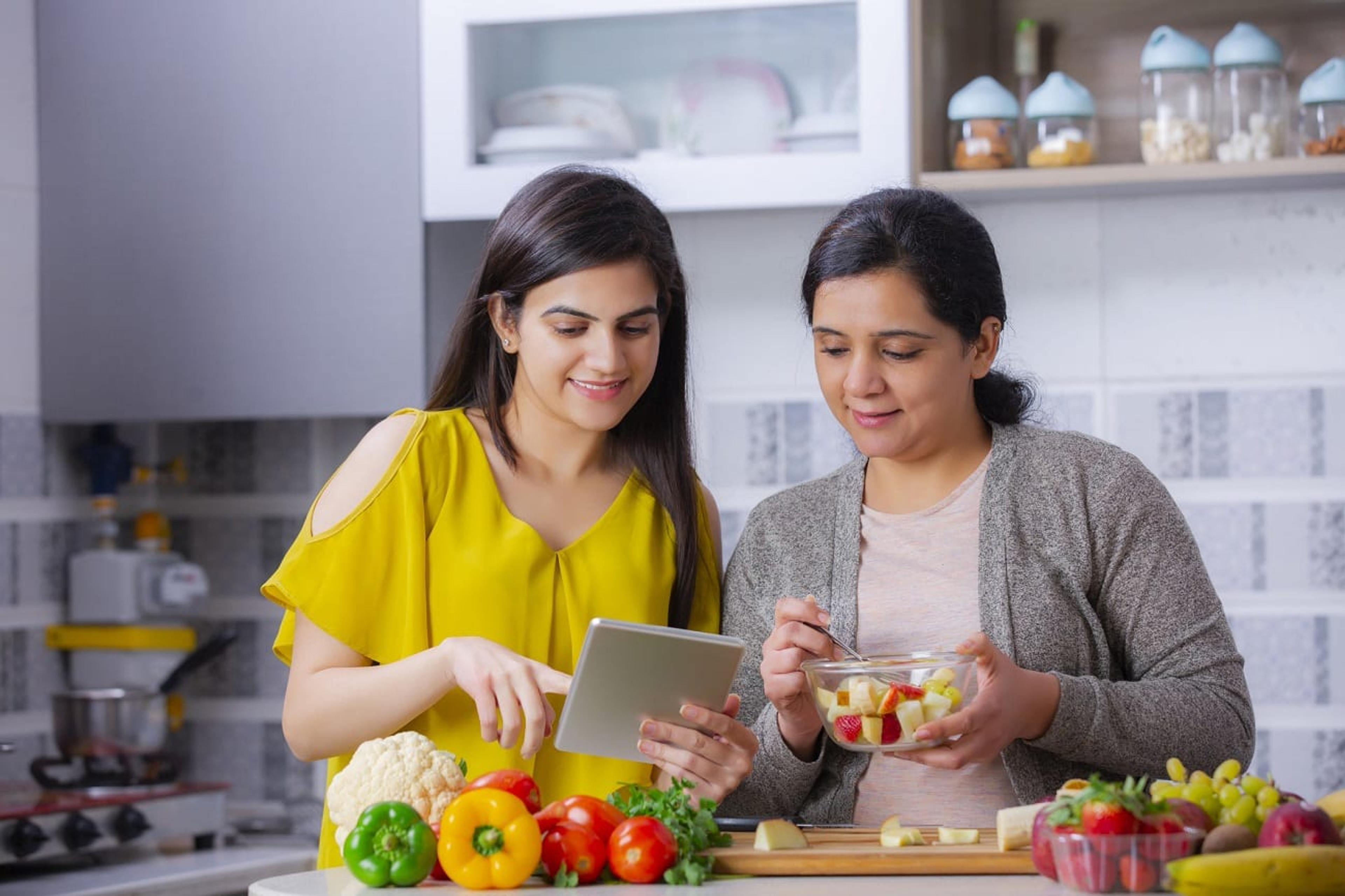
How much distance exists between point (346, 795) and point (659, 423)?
0.65 meters

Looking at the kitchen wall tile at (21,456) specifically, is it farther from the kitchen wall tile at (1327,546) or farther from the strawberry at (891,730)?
the kitchen wall tile at (1327,546)

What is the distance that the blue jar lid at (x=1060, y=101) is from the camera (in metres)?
2.44

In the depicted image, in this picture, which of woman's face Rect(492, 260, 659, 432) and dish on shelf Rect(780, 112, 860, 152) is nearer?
woman's face Rect(492, 260, 659, 432)

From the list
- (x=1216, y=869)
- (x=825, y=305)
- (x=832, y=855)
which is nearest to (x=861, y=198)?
(x=825, y=305)

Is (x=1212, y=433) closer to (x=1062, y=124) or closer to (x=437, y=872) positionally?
(x=1062, y=124)

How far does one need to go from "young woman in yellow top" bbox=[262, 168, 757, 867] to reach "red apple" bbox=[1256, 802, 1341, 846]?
1.72 feet

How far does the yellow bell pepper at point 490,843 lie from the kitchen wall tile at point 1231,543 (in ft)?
5.18

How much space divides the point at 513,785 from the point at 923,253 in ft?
2.34

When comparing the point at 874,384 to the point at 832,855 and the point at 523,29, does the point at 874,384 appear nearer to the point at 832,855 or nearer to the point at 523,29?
the point at 832,855

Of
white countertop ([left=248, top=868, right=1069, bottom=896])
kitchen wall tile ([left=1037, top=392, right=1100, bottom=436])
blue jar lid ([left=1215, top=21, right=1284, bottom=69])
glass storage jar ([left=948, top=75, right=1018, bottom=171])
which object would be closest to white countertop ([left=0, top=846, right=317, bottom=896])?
white countertop ([left=248, top=868, right=1069, bottom=896])

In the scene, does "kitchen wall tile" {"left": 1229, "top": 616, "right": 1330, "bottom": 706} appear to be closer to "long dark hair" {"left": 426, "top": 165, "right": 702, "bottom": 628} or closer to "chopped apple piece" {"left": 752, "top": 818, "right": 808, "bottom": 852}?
"long dark hair" {"left": 426, "top": 165, "right": 702, "bottom": 628}

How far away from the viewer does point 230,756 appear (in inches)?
Answer: 118

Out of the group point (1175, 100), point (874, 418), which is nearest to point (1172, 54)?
point (1175, 100)

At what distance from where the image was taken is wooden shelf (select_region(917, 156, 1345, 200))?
2.35 meters
